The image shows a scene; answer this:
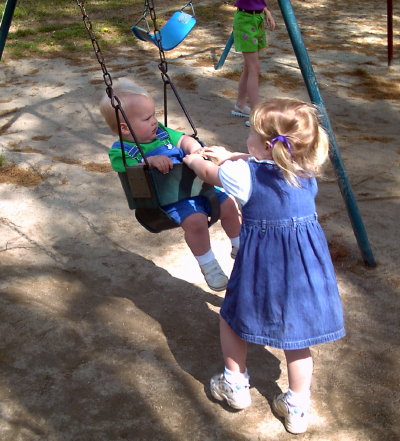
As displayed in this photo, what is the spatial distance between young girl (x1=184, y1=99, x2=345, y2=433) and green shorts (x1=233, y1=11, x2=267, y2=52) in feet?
10.7

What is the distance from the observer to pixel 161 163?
2205 millimetres

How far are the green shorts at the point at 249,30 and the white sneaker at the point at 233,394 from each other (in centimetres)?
343

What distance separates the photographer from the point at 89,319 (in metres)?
2.70

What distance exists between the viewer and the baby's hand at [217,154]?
207 cm

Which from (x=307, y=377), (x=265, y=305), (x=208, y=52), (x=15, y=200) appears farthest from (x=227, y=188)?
(x=208, y=52)

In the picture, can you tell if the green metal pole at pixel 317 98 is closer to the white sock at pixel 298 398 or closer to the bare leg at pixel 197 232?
the bare leg at pixel 197 232

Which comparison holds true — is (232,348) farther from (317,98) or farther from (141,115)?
(317,98)

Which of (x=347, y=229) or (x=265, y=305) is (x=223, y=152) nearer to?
(x=265, y=305)

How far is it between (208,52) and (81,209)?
13.4 ft

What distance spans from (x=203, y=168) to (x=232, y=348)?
23.6 inches

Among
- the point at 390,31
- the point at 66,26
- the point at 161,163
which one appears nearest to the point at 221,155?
the point at 161,163

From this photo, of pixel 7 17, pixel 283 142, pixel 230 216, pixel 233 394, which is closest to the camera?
pixel 283 142

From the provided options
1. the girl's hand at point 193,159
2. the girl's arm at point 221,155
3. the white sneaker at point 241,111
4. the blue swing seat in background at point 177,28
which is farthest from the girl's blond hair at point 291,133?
the white sneaker at point 241,111

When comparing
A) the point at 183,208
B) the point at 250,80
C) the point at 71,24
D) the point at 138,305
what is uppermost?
the point at 183,208
